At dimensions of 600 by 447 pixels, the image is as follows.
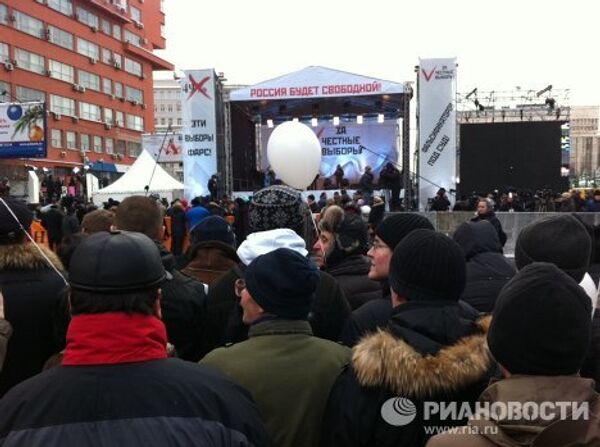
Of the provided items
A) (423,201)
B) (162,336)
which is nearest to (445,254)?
(162,336)

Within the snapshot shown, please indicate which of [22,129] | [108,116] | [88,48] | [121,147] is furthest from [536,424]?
[121,147]

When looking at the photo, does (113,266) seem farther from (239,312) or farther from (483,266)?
(483,266)

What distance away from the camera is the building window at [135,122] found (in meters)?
54.4

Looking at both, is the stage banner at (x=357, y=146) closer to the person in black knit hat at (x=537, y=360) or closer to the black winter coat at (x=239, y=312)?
the black winter coat at (x=239, y=312)

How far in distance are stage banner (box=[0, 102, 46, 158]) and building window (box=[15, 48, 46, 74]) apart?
2180cm

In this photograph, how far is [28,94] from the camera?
133 feet

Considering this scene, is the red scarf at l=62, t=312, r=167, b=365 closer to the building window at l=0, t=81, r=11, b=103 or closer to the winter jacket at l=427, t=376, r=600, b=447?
the winter jacket at l=427, t=376, r=600, b=447

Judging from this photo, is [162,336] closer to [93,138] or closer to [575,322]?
[575,322]

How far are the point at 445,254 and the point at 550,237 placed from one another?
769 millimetres

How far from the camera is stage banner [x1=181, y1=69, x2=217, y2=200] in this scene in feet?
55.9

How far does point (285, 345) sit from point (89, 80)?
51.5m

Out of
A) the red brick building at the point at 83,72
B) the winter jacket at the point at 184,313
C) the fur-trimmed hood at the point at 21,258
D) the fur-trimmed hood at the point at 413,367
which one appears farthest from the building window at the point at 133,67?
the fur-trimmed hood at the point at 413,367

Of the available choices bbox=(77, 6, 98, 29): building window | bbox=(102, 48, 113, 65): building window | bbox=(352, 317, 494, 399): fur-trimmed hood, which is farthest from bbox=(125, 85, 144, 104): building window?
bbox=(352, 317, 494, 399): fur-trimmed hood

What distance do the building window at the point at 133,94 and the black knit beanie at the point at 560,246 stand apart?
2181 inches
